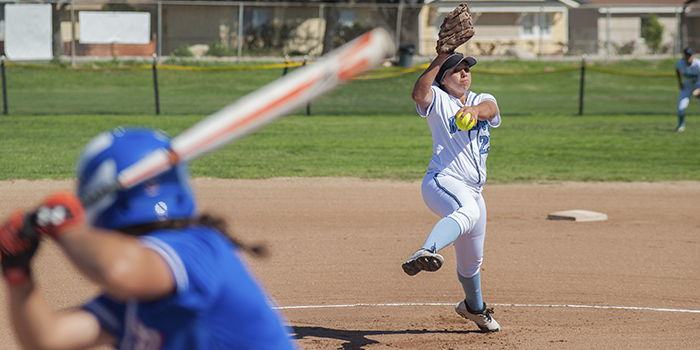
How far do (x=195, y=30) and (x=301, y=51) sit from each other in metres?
4.81

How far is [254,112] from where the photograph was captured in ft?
6.03

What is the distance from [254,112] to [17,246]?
71 centimetres

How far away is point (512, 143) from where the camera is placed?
15547 millimetres

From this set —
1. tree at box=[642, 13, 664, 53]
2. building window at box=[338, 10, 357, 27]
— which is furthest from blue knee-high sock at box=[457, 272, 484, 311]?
tree at box=[642, 13, 664, 53]

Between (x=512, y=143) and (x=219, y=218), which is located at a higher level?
(x=219, y=218)

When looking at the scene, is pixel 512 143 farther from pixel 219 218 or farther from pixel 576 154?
pixel 219 218

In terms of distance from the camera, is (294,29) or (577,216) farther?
(294,29)

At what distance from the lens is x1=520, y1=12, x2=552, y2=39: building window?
43.6m

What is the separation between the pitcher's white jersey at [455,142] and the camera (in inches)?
200

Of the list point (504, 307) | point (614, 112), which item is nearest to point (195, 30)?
point (614, 112)

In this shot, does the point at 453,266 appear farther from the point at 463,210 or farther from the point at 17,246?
the point at 17,246

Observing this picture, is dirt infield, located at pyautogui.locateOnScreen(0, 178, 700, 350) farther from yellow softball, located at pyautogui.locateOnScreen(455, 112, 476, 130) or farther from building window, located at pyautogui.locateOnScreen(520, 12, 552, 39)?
building window, located at pyautogui.locateOnScreen(520, 12, 552, 39)

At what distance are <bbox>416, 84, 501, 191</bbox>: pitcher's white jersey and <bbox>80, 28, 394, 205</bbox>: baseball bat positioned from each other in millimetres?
3065

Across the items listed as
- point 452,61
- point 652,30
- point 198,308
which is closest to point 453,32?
point 452,61
